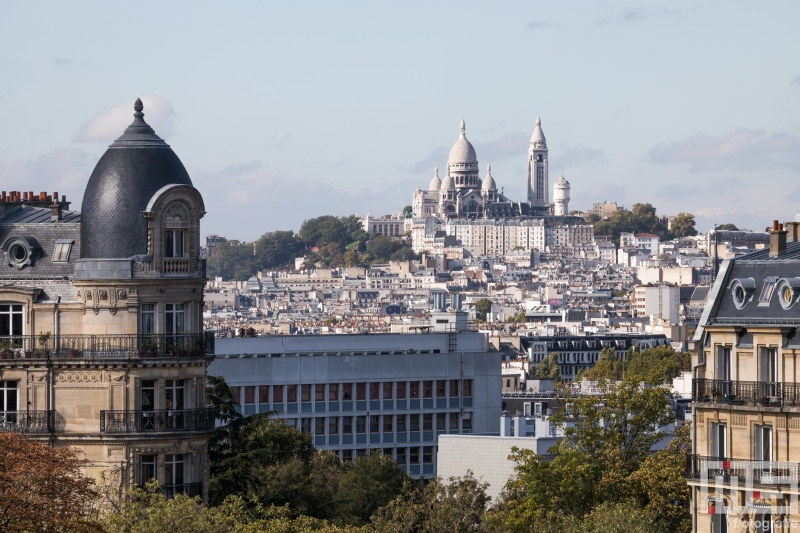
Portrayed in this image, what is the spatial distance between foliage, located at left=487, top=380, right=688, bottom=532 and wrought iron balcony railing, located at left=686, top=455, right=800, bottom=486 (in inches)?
56.3

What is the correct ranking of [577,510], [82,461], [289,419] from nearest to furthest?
[82,461] < [577,510] < [289,419]

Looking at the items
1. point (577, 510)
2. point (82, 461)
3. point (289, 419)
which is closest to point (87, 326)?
point (82, 461)

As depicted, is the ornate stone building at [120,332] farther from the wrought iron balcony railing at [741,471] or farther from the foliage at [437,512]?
the wrought iron balcony railing at [741,471]

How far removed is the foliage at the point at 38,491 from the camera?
32.2 m

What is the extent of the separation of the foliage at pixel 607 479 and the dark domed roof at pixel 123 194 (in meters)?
9.42

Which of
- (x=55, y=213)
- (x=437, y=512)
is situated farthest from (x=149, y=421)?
(x=437, y=512)

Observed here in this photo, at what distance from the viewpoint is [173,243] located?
1602 inches

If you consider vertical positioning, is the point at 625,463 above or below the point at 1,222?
below

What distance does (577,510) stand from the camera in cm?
4391

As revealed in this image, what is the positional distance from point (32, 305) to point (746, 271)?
1289 cm

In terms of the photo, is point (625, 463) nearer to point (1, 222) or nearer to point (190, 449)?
point (190, 449)

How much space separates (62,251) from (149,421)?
371 centimetres

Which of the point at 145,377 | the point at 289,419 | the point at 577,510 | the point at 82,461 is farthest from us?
the point at 289,419

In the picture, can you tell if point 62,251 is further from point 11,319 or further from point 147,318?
point 147,318
